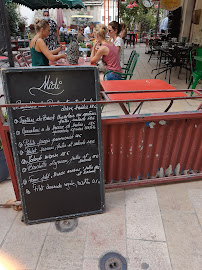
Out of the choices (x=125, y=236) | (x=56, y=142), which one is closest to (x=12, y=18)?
(x=56, y=142)

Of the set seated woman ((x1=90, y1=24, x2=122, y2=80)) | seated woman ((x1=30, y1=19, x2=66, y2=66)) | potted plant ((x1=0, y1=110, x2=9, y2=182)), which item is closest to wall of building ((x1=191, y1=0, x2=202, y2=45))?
seated woman ((x1=90, y1=24, x2=122, y2=80))

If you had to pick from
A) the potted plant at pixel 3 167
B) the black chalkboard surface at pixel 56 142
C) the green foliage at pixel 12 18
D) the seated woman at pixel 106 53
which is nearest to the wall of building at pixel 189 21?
the seated woman at pixel 106 53

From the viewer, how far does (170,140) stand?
94.4 inches

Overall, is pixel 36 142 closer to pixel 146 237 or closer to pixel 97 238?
pixel 97 238

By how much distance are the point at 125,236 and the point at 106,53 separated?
341cm

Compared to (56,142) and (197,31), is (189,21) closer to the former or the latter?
(197,31)

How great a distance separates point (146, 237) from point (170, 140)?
1.04 meters

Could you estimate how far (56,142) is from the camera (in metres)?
1.91

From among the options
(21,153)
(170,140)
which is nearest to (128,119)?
(170,140)

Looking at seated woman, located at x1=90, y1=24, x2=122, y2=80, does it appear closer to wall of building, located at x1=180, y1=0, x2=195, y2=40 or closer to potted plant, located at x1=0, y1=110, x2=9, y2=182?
potted plant, located at x1=0, y1=110, x2=9, y2=182

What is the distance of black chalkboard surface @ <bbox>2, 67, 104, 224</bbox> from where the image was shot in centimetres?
174

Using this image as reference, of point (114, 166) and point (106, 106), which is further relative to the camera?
point (106, 106)

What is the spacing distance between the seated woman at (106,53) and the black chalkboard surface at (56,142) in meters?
2.58

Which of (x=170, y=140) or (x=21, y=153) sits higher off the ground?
(x=21, y=153)
